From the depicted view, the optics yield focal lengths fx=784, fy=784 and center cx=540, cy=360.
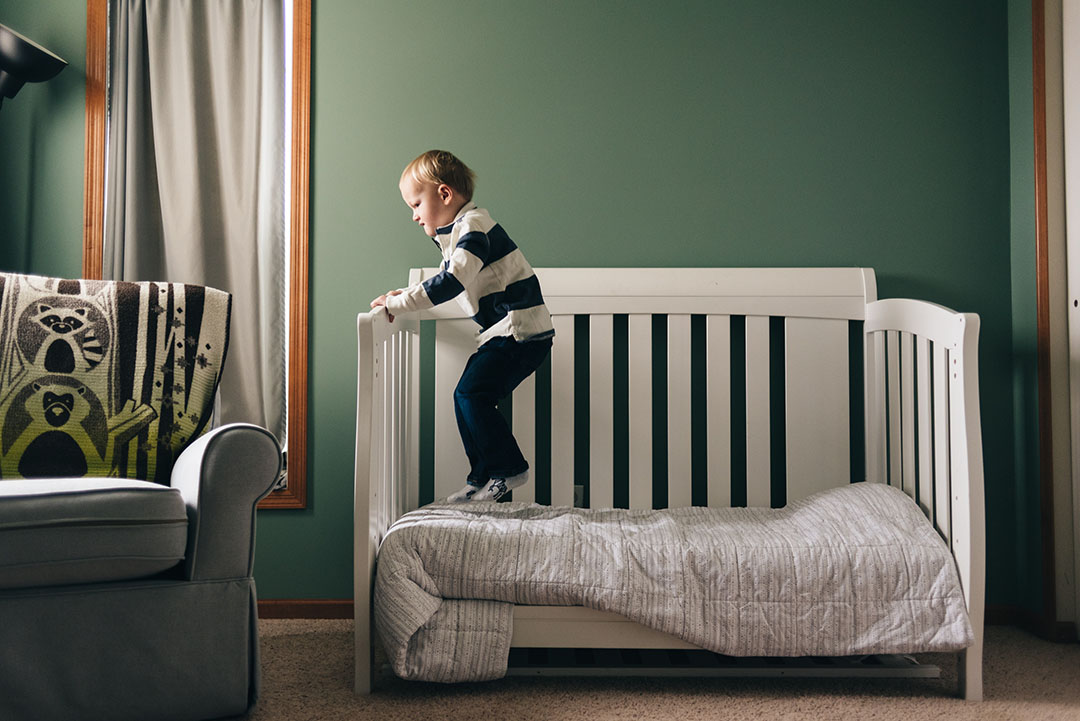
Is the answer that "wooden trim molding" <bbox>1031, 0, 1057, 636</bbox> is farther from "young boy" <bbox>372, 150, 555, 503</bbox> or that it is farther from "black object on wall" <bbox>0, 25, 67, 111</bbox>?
"black object on wall" <bbox>0, 25, 67, 111</bbox>

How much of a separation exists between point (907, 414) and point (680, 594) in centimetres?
67

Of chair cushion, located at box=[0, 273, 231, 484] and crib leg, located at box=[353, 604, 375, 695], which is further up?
chair cushion, located at box=[0, 273, 231, 484]

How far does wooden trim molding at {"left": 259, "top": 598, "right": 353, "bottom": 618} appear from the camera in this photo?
1931 millimetres

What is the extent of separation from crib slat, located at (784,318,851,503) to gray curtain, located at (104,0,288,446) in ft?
4.17

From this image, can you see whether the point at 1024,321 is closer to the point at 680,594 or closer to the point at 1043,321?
the point at 1043,321

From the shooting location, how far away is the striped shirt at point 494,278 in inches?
63.6

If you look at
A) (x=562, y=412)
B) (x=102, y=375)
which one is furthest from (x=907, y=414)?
(x=102, y=375)

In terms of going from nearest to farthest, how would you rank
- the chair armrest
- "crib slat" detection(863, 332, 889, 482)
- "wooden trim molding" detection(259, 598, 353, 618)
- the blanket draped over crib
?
the chair armrest
the blanket draped over crib
"crib slat" detection(863, 332, 889, 482)
"wooden trim molding" detection(259, 598, 353, 618)

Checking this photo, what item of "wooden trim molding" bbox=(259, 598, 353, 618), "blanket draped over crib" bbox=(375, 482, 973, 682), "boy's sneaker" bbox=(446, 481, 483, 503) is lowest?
"wooden trim molding" bbox=(259, 598, 353, 618)

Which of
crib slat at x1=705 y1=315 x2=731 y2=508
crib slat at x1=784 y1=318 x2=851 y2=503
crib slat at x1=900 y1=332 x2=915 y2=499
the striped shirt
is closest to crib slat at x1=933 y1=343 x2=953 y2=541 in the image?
crib slat at x1=900 y1=332 x2=915 y2=499

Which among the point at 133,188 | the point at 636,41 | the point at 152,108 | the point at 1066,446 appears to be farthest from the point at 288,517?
the point at 1066,446

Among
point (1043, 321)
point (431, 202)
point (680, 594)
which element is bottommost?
point (680, 594)

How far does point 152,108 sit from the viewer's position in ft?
6.48

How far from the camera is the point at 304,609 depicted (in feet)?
6.33
